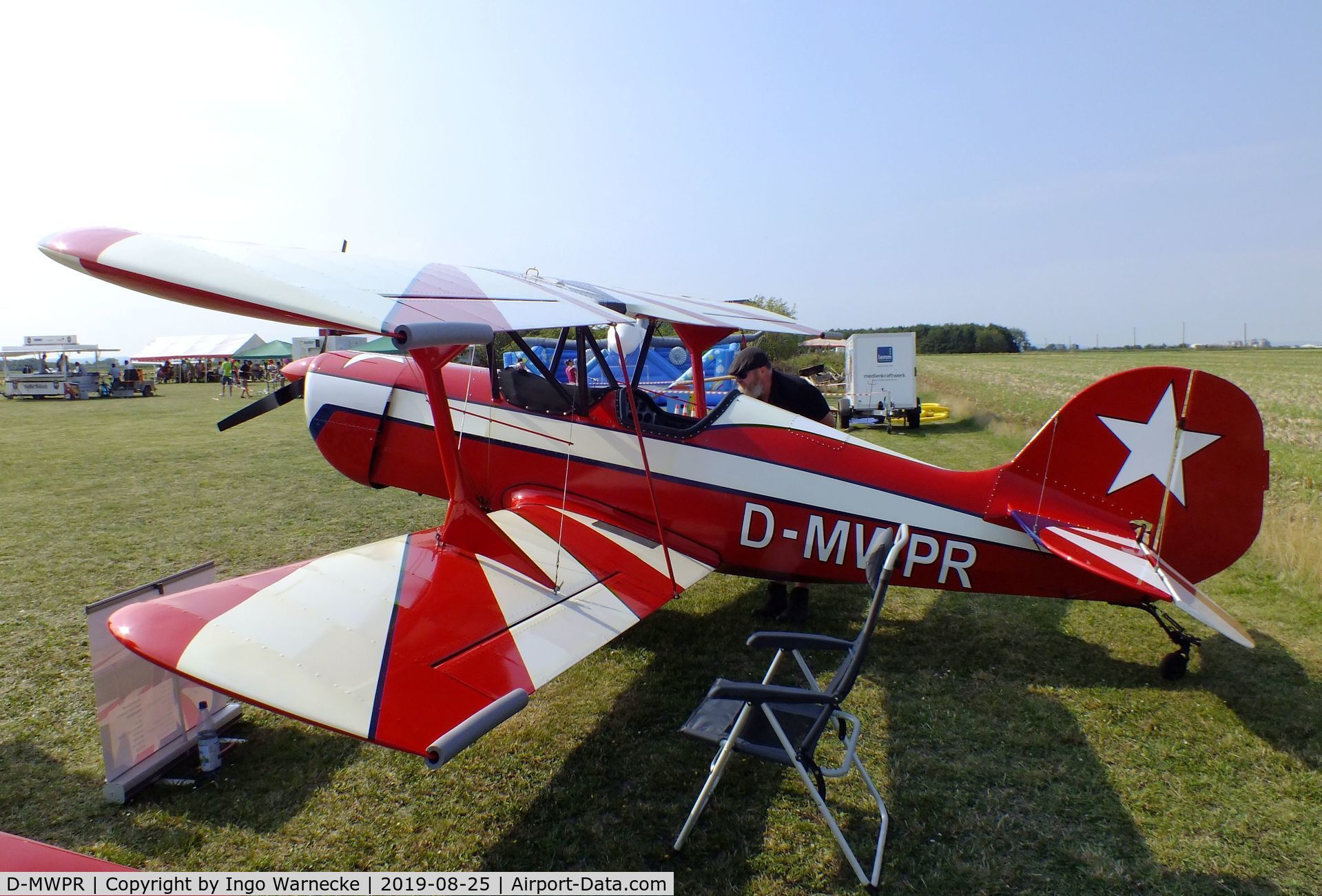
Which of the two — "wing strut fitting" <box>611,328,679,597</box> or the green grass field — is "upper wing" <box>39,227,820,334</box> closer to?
"wing strut fitting" <box>611,328,679,597</box>

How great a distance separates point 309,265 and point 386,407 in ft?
6.67

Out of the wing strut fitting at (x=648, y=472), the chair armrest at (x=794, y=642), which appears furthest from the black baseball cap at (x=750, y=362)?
the chair armrest at (x=794, y=642)

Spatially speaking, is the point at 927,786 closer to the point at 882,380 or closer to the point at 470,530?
the point at 470,530

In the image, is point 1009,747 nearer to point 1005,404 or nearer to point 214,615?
point 214,615

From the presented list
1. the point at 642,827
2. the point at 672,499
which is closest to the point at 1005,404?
the point at 672,499

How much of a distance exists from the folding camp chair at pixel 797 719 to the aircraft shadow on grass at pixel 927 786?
17 cm

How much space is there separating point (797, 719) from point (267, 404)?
433 centimetres

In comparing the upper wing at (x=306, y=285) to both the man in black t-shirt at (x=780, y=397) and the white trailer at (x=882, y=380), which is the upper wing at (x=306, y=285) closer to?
the man in black t-shirt at (x=780, y=397)

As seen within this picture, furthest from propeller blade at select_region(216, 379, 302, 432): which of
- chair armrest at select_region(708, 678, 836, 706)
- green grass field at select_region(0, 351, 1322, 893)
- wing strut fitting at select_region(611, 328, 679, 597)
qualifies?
chair armrest at select_region(708, 678, 836, 706)

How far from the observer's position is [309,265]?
3.05 meters

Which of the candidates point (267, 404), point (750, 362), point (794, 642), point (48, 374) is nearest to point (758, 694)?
point (794, 642)

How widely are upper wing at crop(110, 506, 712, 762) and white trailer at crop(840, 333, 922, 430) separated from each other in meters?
12.7

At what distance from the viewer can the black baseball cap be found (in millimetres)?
5418

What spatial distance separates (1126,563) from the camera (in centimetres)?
346
